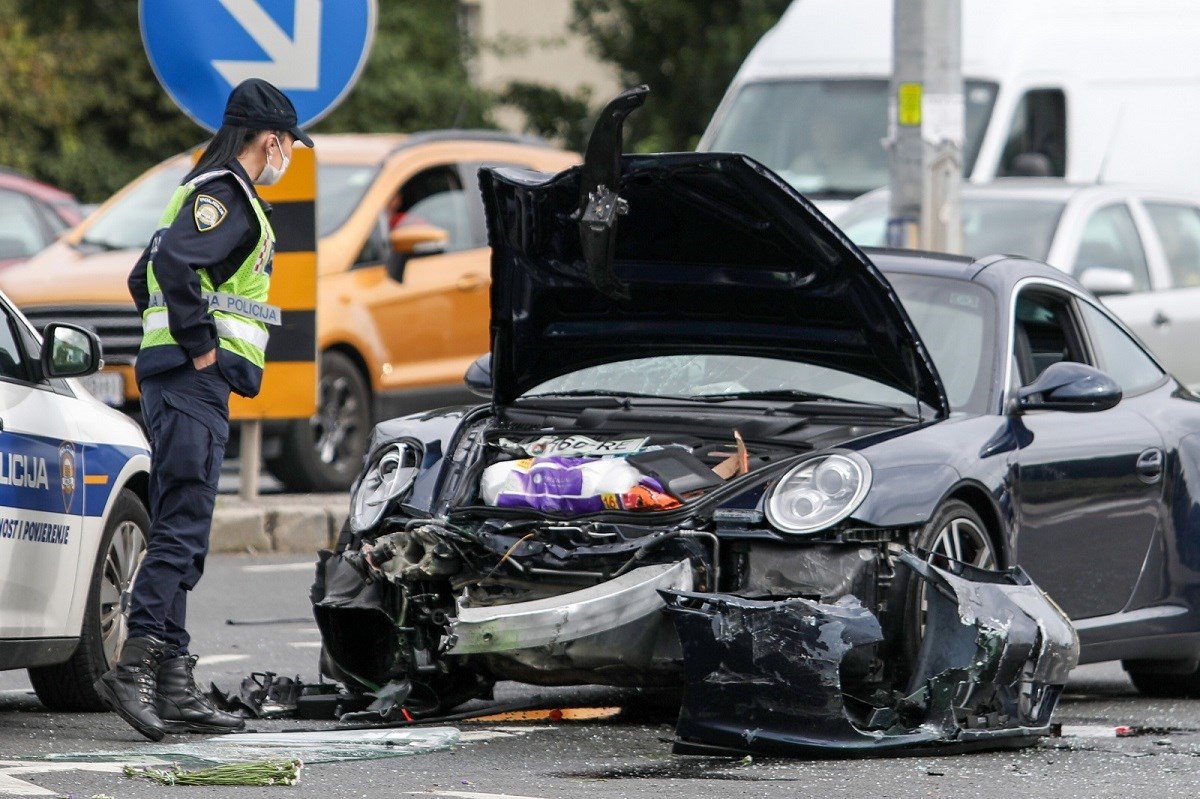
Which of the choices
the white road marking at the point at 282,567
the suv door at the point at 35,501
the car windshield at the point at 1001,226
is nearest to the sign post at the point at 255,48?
the white road marking at the point at 282,567

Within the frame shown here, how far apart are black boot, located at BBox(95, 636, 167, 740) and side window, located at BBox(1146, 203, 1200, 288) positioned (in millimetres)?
8847

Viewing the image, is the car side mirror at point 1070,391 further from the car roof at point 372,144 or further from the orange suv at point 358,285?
the car roof at point 372,144

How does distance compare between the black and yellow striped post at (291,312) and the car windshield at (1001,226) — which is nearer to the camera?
the black and yellow striped post at (291,312)

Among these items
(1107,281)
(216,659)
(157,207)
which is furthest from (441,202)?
(216,659)

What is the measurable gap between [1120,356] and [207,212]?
10.6 feet

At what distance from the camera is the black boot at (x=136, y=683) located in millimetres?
6980

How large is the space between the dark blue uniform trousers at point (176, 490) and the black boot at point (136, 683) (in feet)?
0.17

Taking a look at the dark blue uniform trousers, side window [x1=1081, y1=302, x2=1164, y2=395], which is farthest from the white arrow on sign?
side window [x1=1081, y1=302, x2=1164, y2=395]

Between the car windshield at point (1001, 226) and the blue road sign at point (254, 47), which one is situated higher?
the blue road sign at point (254, 47)

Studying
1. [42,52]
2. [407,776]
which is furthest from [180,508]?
[42,52]

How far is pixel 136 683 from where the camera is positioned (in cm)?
704

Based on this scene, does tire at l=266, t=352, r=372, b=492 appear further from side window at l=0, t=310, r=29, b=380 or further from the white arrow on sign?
side window at l=0, t=310, r=29, b=380

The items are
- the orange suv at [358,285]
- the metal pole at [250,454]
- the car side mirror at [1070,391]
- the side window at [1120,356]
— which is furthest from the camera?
the orange suv at [358,285]

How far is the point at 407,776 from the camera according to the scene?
247 inches
